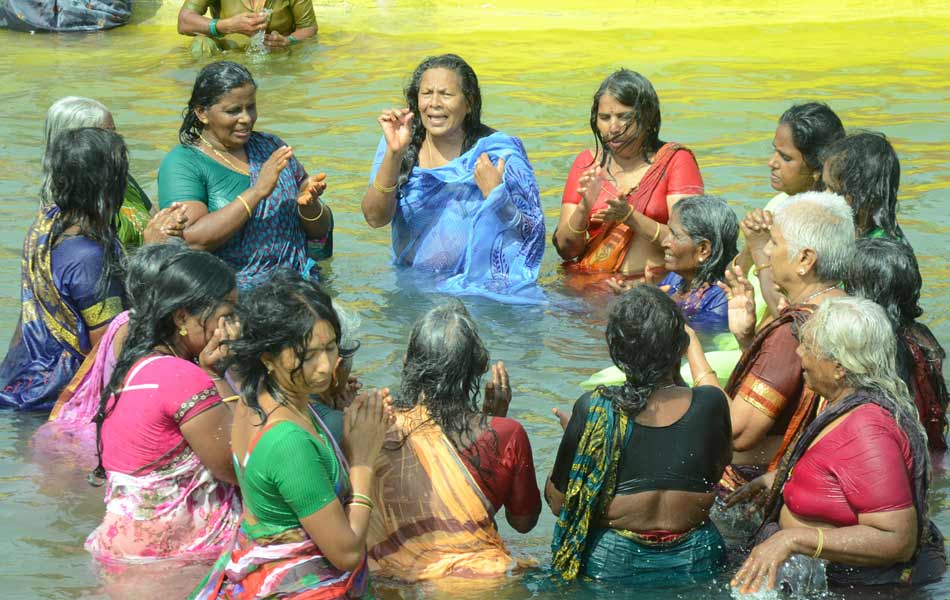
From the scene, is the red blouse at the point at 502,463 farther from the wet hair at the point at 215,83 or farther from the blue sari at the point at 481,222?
the blue sari at the point at 481,222

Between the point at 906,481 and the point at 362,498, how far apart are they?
1601mm

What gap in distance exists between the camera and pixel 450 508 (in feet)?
13.2

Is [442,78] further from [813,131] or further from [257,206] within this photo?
[813,131]

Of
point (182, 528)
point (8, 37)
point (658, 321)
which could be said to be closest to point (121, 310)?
point (182, 528)

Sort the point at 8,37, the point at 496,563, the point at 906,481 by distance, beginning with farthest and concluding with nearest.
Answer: the point at 8,37, the point at 496,563, the point at 906,481

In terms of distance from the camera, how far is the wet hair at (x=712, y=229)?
20.0 feet

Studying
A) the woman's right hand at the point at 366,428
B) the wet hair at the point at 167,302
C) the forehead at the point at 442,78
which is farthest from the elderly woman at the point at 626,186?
the woman's right hand at the point at 366,428

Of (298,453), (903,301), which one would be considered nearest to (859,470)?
(903,301)

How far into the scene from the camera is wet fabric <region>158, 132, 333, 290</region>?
614cm

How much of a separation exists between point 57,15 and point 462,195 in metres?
8.22

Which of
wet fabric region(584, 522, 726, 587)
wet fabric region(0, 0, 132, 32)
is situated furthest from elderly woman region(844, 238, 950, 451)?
wet fabric region(0, 0, 132, 32)

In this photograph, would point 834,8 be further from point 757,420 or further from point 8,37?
point 757,420

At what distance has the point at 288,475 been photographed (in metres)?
3.36

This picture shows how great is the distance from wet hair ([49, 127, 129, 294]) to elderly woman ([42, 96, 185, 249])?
28 centimetres
